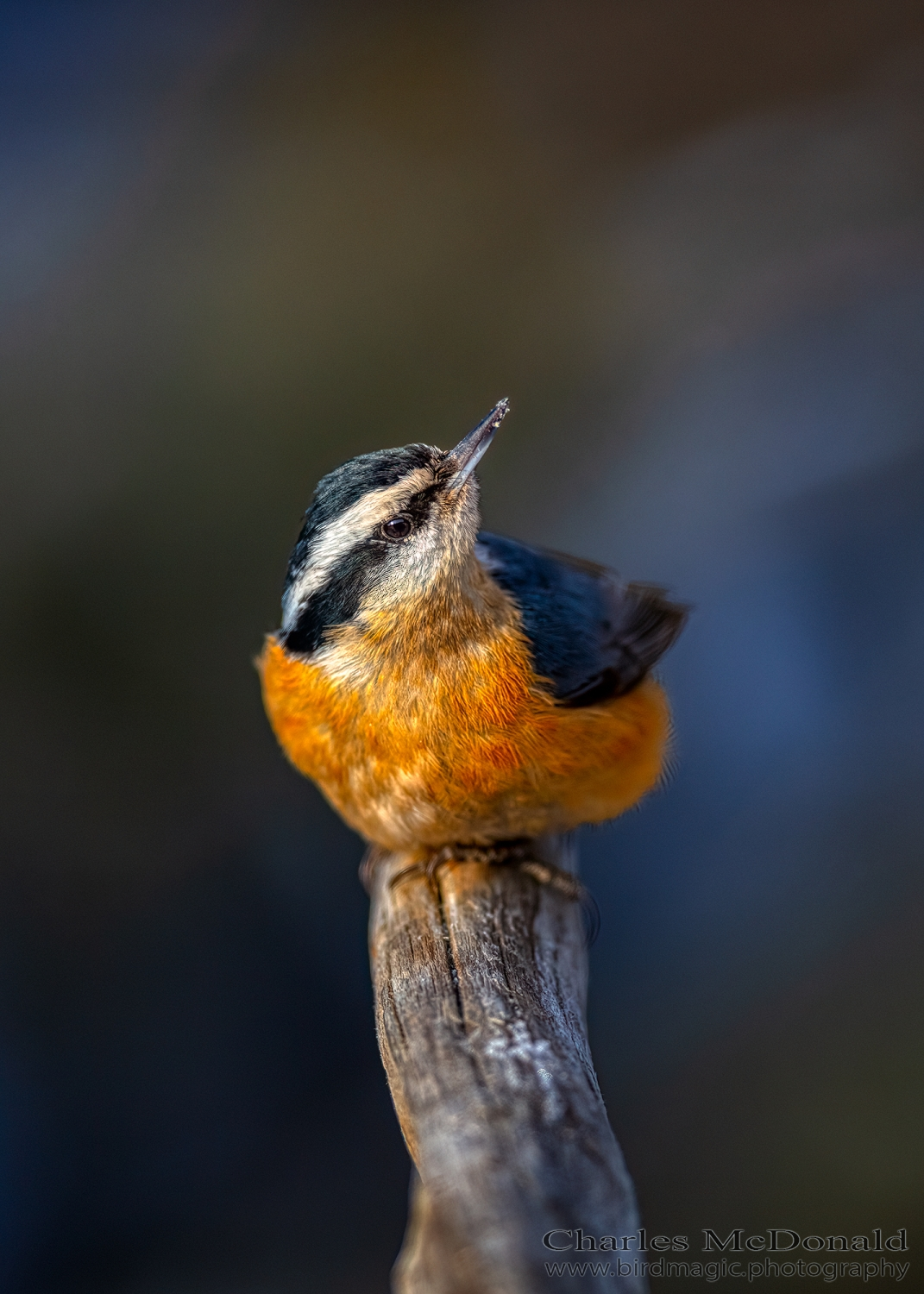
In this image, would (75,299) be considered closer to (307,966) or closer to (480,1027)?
(307,966)

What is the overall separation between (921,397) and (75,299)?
434 cm

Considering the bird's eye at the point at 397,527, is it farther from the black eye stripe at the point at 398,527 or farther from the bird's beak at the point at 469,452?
the bird's beak at the point at 469,452

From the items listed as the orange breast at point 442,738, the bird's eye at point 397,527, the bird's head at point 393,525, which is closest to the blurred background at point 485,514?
the orange breast at point 442,738

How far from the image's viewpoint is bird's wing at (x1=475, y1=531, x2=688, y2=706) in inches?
104

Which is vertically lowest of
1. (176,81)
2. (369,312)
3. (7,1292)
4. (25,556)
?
(7,1292)

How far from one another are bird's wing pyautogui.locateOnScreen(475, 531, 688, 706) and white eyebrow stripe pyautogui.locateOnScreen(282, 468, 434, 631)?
1.39ft

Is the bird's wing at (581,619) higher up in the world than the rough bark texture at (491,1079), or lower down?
higher up

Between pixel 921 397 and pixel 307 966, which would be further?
pixel 921 397

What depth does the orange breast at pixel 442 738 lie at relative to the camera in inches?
95.8

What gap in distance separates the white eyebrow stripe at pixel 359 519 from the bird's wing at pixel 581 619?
0.42 metres

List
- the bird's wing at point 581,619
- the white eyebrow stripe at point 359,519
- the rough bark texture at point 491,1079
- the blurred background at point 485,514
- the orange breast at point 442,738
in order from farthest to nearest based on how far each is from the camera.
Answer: the blurred background at point 485,514 < the bird's wing at point 581,619 < the orange breast at point 442,738 < the white eyebrow stripe at point 359,519 < the rough bark texture at point 491,1079

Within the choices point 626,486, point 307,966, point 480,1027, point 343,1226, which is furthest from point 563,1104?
point 626,486

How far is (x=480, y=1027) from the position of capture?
2.05 meters

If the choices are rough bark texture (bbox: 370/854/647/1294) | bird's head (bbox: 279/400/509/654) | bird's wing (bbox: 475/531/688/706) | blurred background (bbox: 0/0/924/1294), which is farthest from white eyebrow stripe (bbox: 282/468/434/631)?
blurred background (bbox: 0/0/924/1294)
